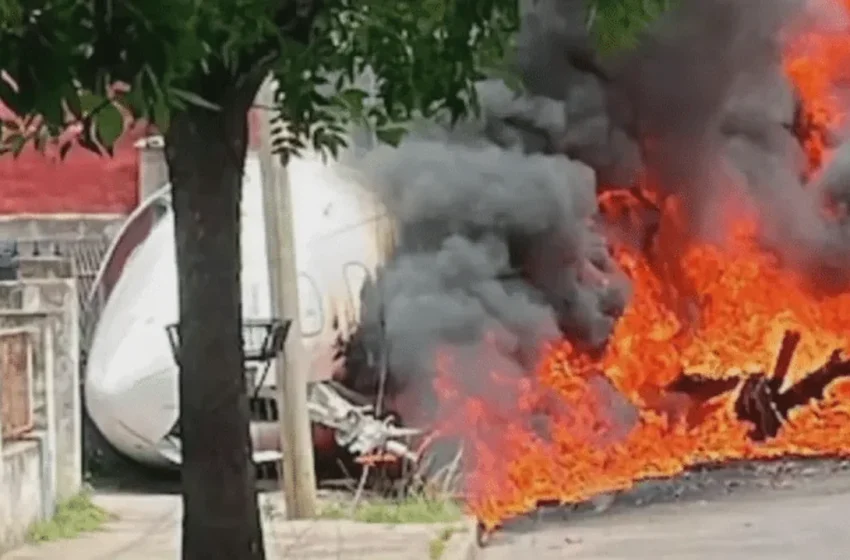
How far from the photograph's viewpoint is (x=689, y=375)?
14.8 metres

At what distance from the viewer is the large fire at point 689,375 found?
1370cm

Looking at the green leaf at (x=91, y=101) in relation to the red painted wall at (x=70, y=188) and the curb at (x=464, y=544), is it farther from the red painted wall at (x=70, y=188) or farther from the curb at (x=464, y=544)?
the red painted wall at (x=70, y=188)

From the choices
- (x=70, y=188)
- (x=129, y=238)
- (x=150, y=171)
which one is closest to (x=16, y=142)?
(x=129, y=238)

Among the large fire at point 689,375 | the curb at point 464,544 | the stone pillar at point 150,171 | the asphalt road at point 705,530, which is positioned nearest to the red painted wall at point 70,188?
the stone pillar at point 150,171

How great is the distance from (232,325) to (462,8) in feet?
3.63

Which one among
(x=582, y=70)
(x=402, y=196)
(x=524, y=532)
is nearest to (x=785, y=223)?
(x=582, y=70)

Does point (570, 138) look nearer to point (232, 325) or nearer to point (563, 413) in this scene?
point (563, 413)

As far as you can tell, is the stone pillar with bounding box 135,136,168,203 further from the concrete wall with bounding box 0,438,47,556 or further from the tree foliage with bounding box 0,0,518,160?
the tree foliage with bounding box 0,0,518,160

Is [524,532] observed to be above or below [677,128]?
below

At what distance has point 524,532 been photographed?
12078 mm

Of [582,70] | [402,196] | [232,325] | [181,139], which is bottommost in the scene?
[232,325]

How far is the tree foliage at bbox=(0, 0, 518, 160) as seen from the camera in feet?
9.42

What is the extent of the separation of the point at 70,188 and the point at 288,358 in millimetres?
8294

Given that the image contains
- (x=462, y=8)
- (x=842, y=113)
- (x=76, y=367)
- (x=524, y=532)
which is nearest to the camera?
(x=462, y=8)
